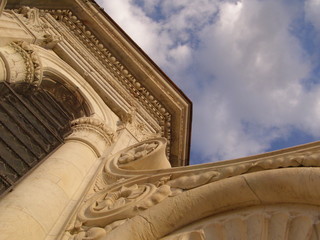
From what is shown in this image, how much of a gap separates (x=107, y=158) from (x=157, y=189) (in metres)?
1.87

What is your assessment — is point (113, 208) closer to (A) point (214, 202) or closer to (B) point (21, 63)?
(A) point (214, 202)

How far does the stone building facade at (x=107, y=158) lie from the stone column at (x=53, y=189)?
2cm

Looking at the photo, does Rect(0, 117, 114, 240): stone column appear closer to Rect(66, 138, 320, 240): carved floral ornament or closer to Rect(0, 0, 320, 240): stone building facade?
Rect(0, 0, 320, 240): stone building facade

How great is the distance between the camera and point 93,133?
6809 mm

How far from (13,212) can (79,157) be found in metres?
1.76

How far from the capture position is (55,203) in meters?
4.72

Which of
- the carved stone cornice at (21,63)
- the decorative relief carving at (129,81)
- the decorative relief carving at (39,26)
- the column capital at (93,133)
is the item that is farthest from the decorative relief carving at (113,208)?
the decorative relief carving at (39,26)

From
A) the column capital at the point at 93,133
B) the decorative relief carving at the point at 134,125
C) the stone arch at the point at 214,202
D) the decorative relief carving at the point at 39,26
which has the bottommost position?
the stone arch at the point at 214,202

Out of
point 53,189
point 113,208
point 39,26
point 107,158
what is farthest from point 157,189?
point 39,26

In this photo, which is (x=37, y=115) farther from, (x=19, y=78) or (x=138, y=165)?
(x=138, y=165)

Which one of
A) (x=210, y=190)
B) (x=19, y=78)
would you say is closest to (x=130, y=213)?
→ (x=210, y=190)

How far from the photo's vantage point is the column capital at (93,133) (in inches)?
256

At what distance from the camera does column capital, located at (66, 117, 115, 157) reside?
649cm

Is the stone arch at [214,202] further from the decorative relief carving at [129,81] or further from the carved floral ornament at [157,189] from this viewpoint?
the decorative relief carving at [129,81]
